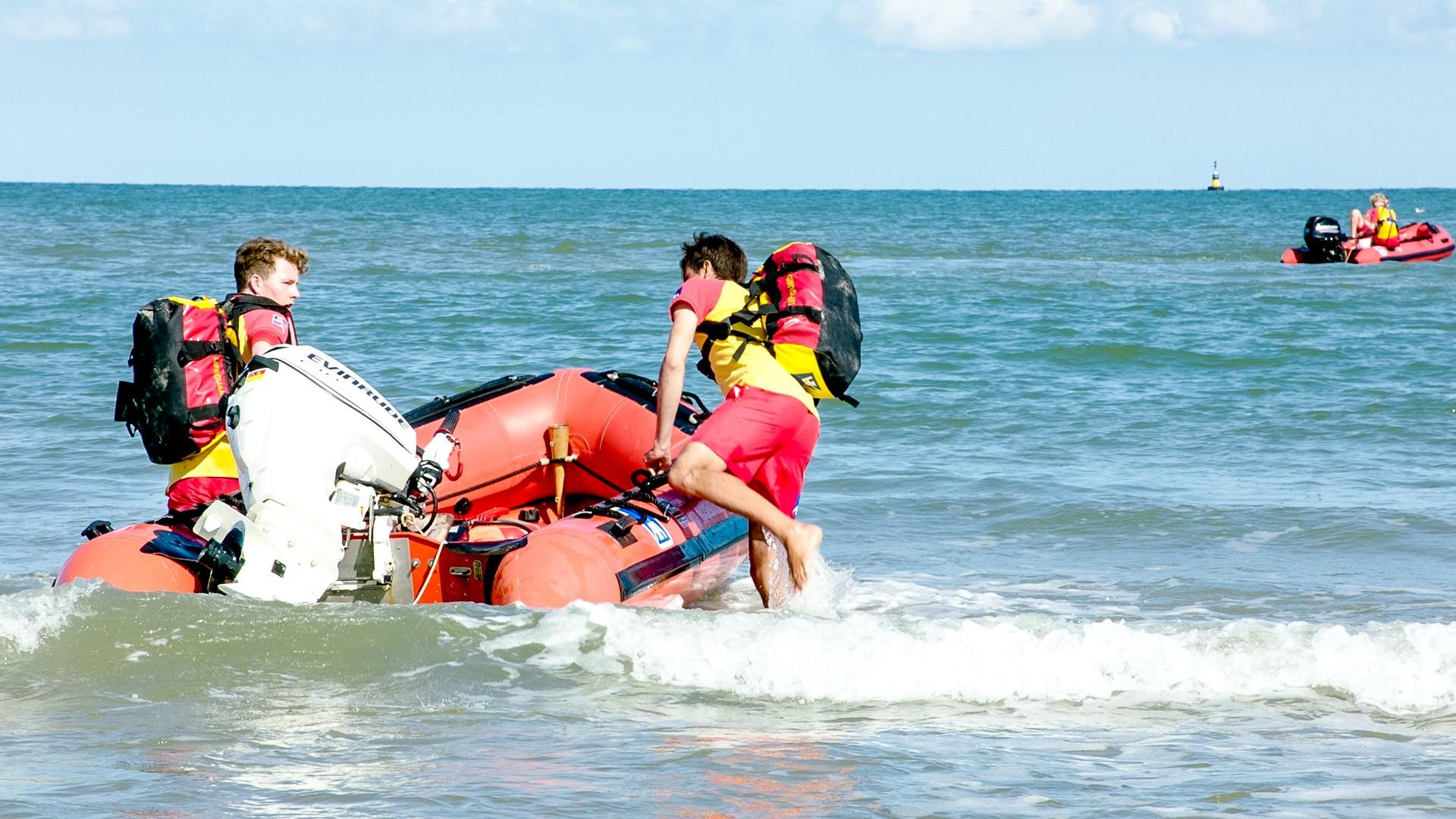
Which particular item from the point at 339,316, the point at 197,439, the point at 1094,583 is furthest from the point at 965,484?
the point at 339,316

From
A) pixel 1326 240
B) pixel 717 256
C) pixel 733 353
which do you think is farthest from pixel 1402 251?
pixel 733 353

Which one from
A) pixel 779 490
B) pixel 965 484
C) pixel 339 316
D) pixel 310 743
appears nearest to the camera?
pixel 310 743

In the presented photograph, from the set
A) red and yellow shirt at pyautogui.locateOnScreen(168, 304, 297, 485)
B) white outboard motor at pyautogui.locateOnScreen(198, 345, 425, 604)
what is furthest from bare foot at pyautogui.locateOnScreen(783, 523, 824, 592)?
red and yellow shirt at pyautogui.locateOnScreen(168, 304, 297, 485)

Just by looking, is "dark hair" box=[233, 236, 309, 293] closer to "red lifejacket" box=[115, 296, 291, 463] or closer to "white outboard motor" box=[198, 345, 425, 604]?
"red lifejacket" box=[115, 296, 291, 463]

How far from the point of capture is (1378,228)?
2283cm

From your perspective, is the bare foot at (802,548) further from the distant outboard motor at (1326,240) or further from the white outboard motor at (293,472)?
the distant outboard motor at (1326,240)

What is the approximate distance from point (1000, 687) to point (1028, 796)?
32.8 inches

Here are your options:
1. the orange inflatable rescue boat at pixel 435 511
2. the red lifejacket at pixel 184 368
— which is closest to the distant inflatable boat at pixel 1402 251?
the orange inflatable rescue boat at pixel 435 511

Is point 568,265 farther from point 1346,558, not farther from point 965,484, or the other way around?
point 1346,558

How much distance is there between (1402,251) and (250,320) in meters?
21.7

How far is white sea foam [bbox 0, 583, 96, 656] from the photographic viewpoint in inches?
162

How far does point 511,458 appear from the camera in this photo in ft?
18.0

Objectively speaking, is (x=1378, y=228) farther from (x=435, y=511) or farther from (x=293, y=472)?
(x=293, y=472)

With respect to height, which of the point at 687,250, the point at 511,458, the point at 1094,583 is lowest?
the point at 1094,583
